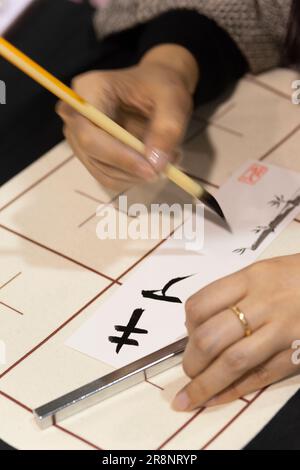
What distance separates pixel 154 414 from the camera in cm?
63

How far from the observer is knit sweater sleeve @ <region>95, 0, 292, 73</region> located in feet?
3.28

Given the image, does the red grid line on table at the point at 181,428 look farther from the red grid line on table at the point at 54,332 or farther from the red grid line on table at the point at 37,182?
the red grid line on table at the point at 37,182

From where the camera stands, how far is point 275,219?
0.80 metres

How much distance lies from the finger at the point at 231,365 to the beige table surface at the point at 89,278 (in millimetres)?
14

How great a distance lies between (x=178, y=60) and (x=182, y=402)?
48cm

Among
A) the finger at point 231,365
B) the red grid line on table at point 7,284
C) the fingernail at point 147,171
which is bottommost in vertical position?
the finger at point 231,365

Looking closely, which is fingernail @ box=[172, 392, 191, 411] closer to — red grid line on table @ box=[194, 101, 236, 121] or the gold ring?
the gold ring

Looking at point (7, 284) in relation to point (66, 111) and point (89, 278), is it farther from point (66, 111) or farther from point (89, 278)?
point (66, 111)

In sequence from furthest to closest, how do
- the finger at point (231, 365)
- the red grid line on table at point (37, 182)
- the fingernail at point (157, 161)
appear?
the red grid line on table at point (37, 182), the fingernail at point (157, 161), the finger at point (231, 365)

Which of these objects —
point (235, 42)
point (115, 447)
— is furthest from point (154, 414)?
point (235, 42)

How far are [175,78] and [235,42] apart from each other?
18 cm

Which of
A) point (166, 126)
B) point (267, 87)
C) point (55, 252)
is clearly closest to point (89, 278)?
point (55, 252)

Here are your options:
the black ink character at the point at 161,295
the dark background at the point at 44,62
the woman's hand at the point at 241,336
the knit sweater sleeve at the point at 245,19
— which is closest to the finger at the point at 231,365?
the woman's hand at the point at 241,336

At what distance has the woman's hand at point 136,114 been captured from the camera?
2.38 ft
